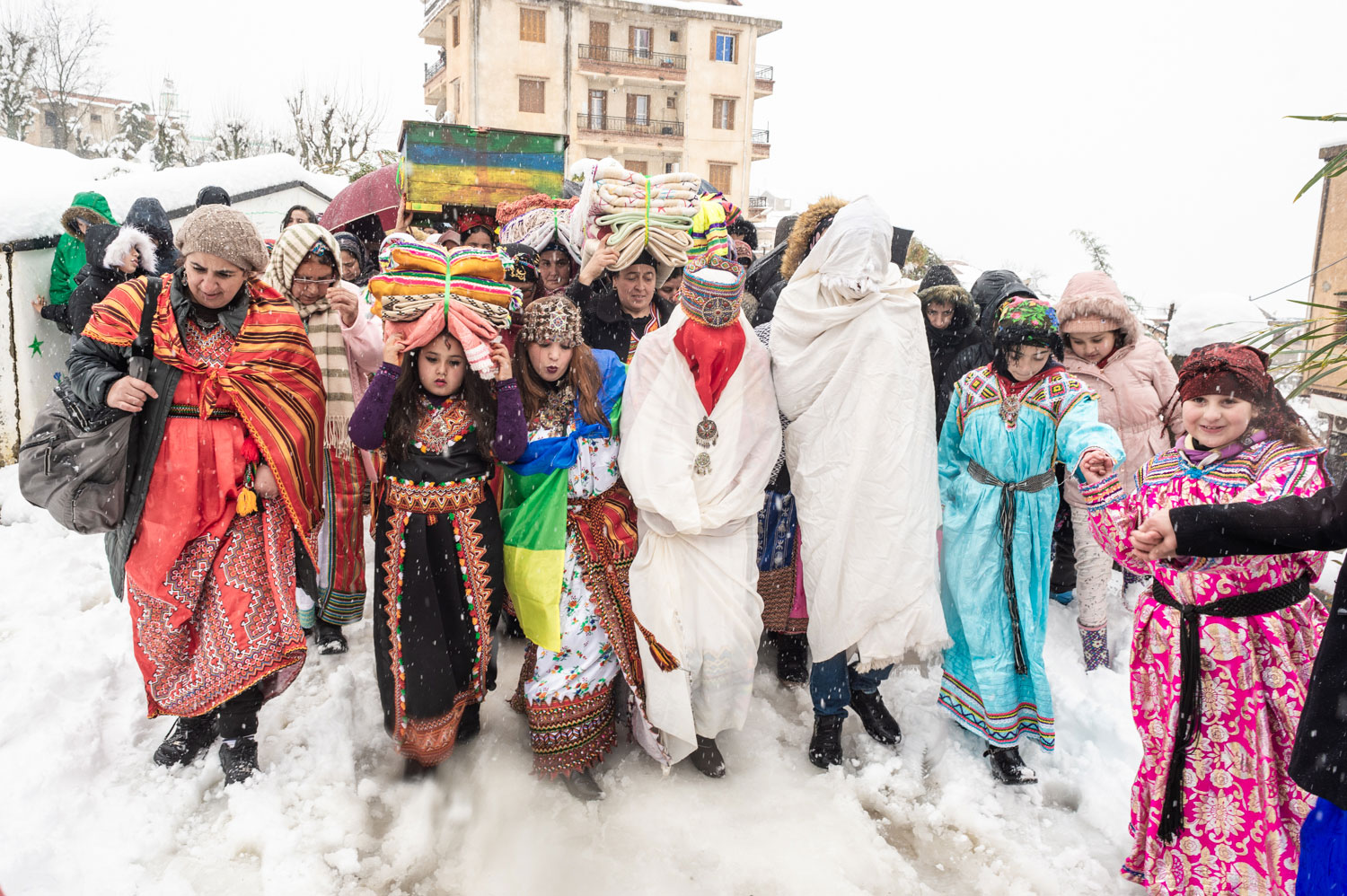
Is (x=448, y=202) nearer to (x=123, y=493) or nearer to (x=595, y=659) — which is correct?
(x=123, y=493)

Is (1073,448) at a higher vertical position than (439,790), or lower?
higher

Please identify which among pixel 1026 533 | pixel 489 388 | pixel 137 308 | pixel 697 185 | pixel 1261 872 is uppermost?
pixel 697 185

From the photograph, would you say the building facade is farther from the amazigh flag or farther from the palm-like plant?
the palm-like plant

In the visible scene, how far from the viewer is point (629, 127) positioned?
90.9 feet

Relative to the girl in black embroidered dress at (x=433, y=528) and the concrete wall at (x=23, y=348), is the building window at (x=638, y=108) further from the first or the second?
the girl in black embroidered dress at (x=433, y=528)

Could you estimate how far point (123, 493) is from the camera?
2668 millimetres

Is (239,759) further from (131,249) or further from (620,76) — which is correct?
(620,76)

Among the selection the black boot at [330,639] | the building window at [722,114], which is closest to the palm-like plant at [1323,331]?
the black boot at [330,639]

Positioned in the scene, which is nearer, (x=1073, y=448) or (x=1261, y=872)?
(x=1261, y=872)

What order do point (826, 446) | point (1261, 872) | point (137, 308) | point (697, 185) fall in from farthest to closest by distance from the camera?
point (697, 185) < point (826, 446) < point (137, 308) < point (1261, 872)

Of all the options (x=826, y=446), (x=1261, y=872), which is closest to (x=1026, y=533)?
(x=826, y=446)

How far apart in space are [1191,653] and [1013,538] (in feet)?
2.91

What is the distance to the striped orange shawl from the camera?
8.74 ft

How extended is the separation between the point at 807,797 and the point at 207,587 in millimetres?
2366
